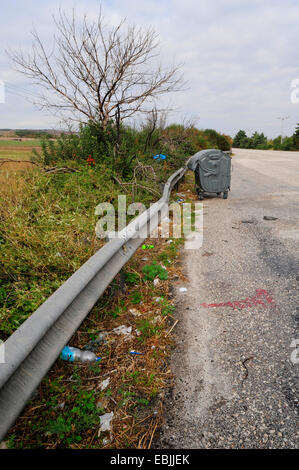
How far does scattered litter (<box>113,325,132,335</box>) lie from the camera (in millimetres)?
2640

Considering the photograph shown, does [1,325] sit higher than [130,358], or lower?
higher

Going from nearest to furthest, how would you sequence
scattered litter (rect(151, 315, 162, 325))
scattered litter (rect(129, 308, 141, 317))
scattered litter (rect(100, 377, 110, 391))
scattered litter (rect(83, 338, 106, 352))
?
scattered litter (rect(100, 377, 110, 391))
scattered litter (rect(83, 338, 106, 352))
scattered litter (rect(151, 315, 162, 325))
scattered litter (rect(129, 308, 141, 317))

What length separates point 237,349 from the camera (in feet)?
7.70

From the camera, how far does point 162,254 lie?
170 inches

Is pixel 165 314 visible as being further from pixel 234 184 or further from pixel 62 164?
pixel 234 184

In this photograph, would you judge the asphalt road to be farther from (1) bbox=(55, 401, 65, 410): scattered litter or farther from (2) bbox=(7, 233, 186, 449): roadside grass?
(1) bbox=(55, 401, 65, 410): scattered litter

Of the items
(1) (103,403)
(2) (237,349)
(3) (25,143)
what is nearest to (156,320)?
(2) (237,349)

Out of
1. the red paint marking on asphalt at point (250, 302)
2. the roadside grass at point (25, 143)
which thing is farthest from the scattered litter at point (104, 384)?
the roadside grass at point (25, 143)

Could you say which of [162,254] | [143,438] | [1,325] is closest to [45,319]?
[143,438]

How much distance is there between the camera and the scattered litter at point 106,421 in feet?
5.75

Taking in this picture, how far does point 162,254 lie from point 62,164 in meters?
3.55

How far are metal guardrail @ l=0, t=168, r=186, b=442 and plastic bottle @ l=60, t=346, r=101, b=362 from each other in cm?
44

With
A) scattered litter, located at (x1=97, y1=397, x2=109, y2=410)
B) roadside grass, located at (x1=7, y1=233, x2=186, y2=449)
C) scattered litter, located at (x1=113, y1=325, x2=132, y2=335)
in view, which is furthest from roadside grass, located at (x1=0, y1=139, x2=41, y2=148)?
scattered litter, located at (x1=97, y1=397, x2=109, y2=410)

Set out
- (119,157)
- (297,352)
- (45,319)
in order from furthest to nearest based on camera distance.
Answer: (119,157) < (297,352) < (45,319)
